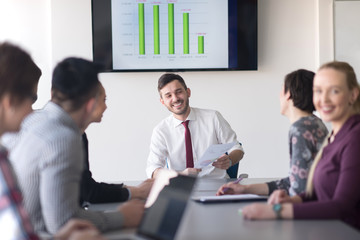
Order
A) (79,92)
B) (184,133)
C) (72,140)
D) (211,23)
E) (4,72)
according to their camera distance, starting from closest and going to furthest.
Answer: (4,72) → (72,140) → (79,92) → (184,133) → (211,23)

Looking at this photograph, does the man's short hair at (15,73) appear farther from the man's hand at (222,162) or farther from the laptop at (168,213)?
the man's hand at (222,162)

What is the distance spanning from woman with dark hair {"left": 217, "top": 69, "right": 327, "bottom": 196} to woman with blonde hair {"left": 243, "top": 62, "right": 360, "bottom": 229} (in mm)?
88

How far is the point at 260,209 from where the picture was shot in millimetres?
2104

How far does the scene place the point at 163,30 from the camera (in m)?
5.17

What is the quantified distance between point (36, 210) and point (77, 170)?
21 cm

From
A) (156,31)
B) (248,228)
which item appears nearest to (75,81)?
(248,228)

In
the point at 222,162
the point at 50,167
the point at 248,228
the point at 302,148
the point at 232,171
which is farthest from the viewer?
the point at 232,171

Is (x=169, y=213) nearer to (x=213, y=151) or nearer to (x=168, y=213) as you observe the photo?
(x=168, y=213)

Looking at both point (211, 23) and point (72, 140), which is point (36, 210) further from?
point (211, 23)

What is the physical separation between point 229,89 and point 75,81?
11.8 ft

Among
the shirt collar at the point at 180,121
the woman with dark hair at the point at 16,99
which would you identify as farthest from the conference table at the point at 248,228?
the shirt collar at the point at 180,121

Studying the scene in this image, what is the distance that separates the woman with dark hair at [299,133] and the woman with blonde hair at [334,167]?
88mm

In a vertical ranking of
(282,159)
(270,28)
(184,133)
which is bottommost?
(282,159)

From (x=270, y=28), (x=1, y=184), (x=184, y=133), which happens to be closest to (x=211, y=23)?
(x=270, y=28)
